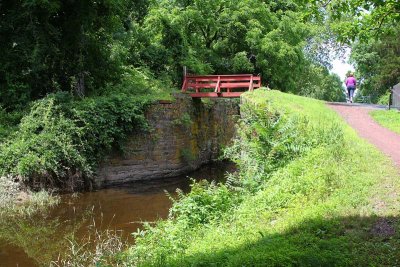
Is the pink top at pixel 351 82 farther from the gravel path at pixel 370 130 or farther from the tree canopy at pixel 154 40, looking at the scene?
the gravel path at pixel 370 130

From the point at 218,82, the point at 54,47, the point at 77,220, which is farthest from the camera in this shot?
the point at 218,82

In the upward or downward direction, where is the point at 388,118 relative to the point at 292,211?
upward

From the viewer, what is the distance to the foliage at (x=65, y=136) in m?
14.1

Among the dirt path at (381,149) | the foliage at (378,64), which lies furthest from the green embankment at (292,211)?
the foliage at (378,64)

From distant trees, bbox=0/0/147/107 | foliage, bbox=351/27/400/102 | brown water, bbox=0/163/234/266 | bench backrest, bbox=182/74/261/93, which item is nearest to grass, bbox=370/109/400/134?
bench backrest, bbox=182/74/261/93

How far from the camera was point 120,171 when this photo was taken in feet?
57.2

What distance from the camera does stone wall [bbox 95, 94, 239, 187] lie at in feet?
57.5

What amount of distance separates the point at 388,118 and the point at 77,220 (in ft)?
35.4

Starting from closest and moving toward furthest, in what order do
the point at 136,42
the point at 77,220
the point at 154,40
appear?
the point at 77,220 < the point at 136,42 < the point at 154,40

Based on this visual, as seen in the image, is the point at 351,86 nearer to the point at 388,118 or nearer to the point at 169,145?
the point at 388,118

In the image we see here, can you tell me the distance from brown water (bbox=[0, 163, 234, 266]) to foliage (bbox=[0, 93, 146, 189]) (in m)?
1.13

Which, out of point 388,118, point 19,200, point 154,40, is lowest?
point 19,200

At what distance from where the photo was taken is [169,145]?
63.3 ft

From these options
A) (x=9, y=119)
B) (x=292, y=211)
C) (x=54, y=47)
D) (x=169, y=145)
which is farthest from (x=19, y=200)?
(x=292, y=211)
